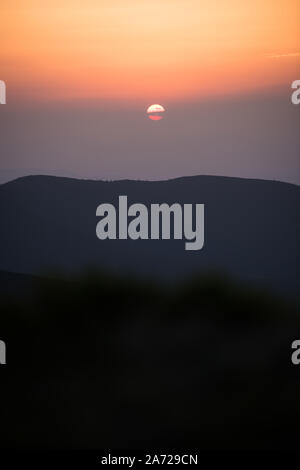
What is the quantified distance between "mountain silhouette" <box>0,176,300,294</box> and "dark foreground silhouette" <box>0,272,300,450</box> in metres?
0.09

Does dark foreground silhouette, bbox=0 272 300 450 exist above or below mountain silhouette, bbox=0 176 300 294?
below

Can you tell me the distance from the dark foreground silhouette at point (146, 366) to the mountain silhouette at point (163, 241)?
0.28 ft

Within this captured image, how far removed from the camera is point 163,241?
2463mm

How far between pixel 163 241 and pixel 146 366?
1.97ft

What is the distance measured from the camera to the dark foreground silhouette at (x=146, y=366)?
245 centimetres

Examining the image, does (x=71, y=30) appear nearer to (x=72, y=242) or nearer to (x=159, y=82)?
(x=159, y=82)

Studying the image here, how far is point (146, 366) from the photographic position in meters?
2.47

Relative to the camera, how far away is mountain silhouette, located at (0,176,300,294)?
243 centimetres

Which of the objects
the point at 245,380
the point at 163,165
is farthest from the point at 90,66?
the point at 245,380

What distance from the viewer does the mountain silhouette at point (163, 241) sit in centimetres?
243

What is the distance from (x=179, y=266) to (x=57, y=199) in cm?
65

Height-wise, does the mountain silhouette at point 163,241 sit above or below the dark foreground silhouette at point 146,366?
above

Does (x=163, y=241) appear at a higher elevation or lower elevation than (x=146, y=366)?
higher

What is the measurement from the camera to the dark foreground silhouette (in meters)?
2.45
